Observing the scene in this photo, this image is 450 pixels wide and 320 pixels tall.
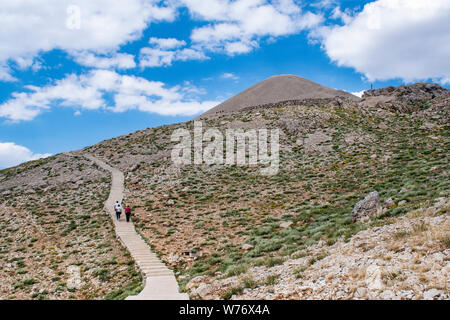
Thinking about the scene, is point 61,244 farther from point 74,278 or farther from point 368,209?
point 368,209

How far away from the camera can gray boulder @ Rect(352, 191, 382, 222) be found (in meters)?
13.5

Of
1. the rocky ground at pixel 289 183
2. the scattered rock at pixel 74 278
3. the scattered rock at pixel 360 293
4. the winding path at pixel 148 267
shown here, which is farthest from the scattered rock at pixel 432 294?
the scattered rock at pixel 74 278

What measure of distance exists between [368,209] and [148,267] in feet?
37.3

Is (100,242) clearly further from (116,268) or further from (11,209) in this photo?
(11,209)

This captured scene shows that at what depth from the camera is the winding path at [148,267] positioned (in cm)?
1034

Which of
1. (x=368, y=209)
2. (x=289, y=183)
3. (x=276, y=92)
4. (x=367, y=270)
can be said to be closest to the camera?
(x=367, y=270)

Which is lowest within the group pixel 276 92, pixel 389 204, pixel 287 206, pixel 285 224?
pixel 285 224

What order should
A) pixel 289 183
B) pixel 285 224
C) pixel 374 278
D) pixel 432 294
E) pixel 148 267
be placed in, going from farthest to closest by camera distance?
pixel 289 183 < pixel 285 224 < pixel 148 267 < pixel 374 278 < pixel 432 294

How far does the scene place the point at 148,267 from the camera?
549 inches

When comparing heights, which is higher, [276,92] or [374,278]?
[276,92]

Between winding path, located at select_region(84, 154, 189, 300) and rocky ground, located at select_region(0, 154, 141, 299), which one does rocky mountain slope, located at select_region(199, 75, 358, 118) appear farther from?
winding path, located at select_region(84, 154, 189, 300)

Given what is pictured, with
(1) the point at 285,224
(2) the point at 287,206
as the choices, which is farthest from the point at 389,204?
(2) the point at 287,206
